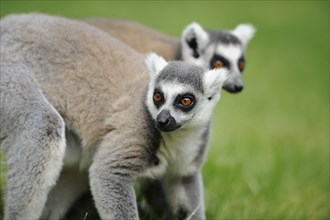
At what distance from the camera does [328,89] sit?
48.2 ft

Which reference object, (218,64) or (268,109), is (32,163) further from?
(268,109)

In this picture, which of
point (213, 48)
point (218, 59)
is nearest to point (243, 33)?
point (213, 48)

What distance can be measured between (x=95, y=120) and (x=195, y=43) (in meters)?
2.63

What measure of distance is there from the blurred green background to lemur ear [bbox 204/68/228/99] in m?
1.73

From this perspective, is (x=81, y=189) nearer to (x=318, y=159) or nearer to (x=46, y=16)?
(x=46, y=16)

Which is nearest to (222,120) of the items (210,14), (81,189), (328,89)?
(328,89)

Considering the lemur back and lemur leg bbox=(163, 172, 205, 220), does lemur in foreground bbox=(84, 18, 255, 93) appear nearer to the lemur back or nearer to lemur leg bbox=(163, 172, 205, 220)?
the lemur back

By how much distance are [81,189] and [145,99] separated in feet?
5.19

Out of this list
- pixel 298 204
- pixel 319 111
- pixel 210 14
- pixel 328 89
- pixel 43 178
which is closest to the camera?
pixel 43 178

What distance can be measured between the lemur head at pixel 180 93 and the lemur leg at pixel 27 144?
3.37ft

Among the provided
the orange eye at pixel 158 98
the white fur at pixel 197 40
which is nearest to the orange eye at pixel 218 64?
the white fur at pixel 197 40

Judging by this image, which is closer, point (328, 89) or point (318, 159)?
point (318, 159)

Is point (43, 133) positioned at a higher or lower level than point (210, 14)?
higher

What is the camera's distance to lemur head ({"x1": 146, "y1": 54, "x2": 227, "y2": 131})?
5910 mm
